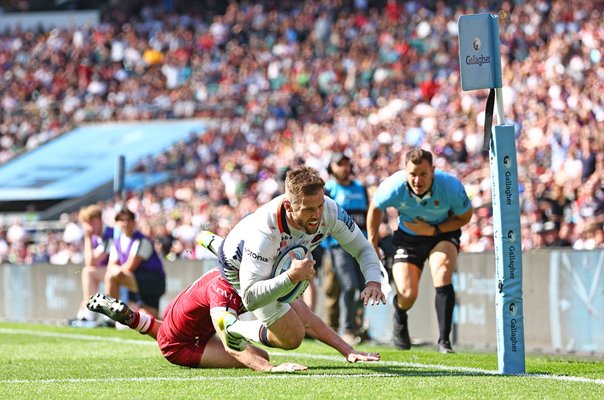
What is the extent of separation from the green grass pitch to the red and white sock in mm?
296

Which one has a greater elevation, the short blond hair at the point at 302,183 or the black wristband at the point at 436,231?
the short blond hair at the point at 302,183

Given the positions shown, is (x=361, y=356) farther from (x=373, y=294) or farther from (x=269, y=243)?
(x=269, y=243)

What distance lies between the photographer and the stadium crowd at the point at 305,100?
19.3 meters

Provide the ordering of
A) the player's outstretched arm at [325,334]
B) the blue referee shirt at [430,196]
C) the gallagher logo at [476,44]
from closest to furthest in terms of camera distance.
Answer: the gallagher logo at [476,44], the player's outstretched arm at [325,334], the blue referee shirt at [430,196]

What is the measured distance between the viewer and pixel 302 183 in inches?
330

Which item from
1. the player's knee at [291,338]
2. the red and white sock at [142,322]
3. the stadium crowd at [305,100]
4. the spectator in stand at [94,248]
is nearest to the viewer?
the player's knee at [291,338]

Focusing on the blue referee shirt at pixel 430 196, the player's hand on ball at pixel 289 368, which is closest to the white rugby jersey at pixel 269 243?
the player's hand on ball at pixel 289 368

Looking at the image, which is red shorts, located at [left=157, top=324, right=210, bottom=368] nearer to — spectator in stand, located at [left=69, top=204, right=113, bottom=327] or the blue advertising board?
spectator in stand, located at [left=69, top=204, right=113, bottom=327]

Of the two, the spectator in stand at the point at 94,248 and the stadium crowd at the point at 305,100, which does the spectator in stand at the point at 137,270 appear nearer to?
the stadium crowd at the point at 305,100

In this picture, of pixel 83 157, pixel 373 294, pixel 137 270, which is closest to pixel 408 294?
pixel 373 294

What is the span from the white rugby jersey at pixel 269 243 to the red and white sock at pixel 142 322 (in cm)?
168

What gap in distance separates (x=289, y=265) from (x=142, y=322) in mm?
2153

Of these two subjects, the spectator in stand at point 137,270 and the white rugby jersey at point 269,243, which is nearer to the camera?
the white rugby jersey at point 269,243

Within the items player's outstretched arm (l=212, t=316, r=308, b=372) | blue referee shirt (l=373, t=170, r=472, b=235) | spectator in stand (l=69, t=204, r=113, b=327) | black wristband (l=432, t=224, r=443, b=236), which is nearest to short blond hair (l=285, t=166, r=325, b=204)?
player's outstretched arm (l=212, t=316, r=308, b=372)
